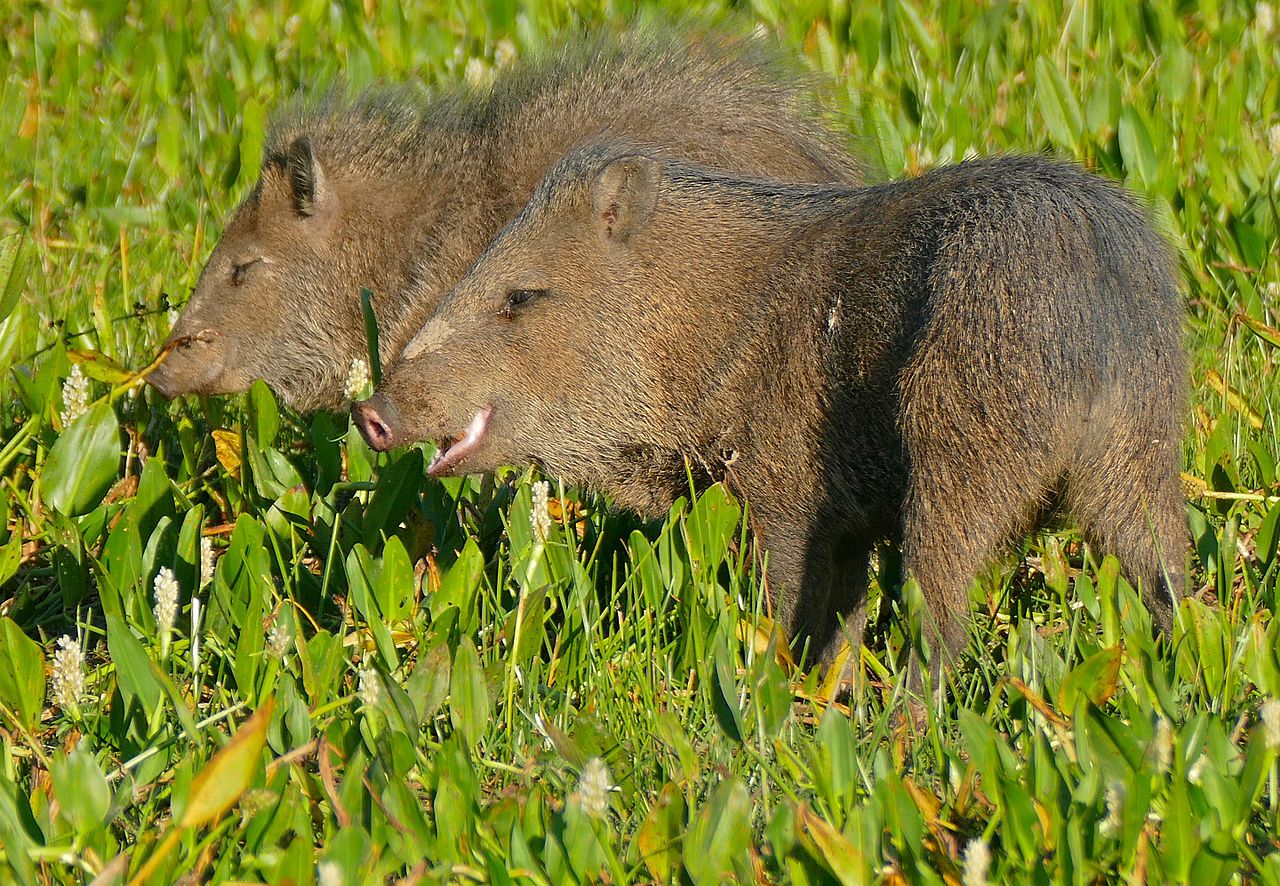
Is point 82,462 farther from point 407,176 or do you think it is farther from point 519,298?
point 407,176

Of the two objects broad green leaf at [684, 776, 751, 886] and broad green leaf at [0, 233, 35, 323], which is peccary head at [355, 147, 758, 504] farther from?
broad green leaf at [684, 776, 751, 886]

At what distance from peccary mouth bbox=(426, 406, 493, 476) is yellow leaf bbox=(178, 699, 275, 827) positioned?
1.58m

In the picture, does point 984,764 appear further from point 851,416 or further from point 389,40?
point 389,40

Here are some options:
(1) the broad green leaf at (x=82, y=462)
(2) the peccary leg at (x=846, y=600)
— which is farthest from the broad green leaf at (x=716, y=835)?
(1) the broad green leaf at (x=82, y=462)

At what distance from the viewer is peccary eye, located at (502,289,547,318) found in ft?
13.8

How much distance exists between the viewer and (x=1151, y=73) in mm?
7113

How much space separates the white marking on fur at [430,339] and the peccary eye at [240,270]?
1.57 meters

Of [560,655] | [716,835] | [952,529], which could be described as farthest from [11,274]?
[716,835]

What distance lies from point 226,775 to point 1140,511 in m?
2.03

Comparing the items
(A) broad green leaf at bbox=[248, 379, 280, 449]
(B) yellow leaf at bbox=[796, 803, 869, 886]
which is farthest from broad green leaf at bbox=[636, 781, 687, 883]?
(A) broad green leaf at bbox=[248, 379, 280, 449]

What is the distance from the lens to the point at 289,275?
18.3 ft

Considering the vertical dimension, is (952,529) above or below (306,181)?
below

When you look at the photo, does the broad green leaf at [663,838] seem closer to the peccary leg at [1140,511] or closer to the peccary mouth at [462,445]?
the peccary leg at [1140,511]

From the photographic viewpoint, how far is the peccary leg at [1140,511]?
11.4 ft
